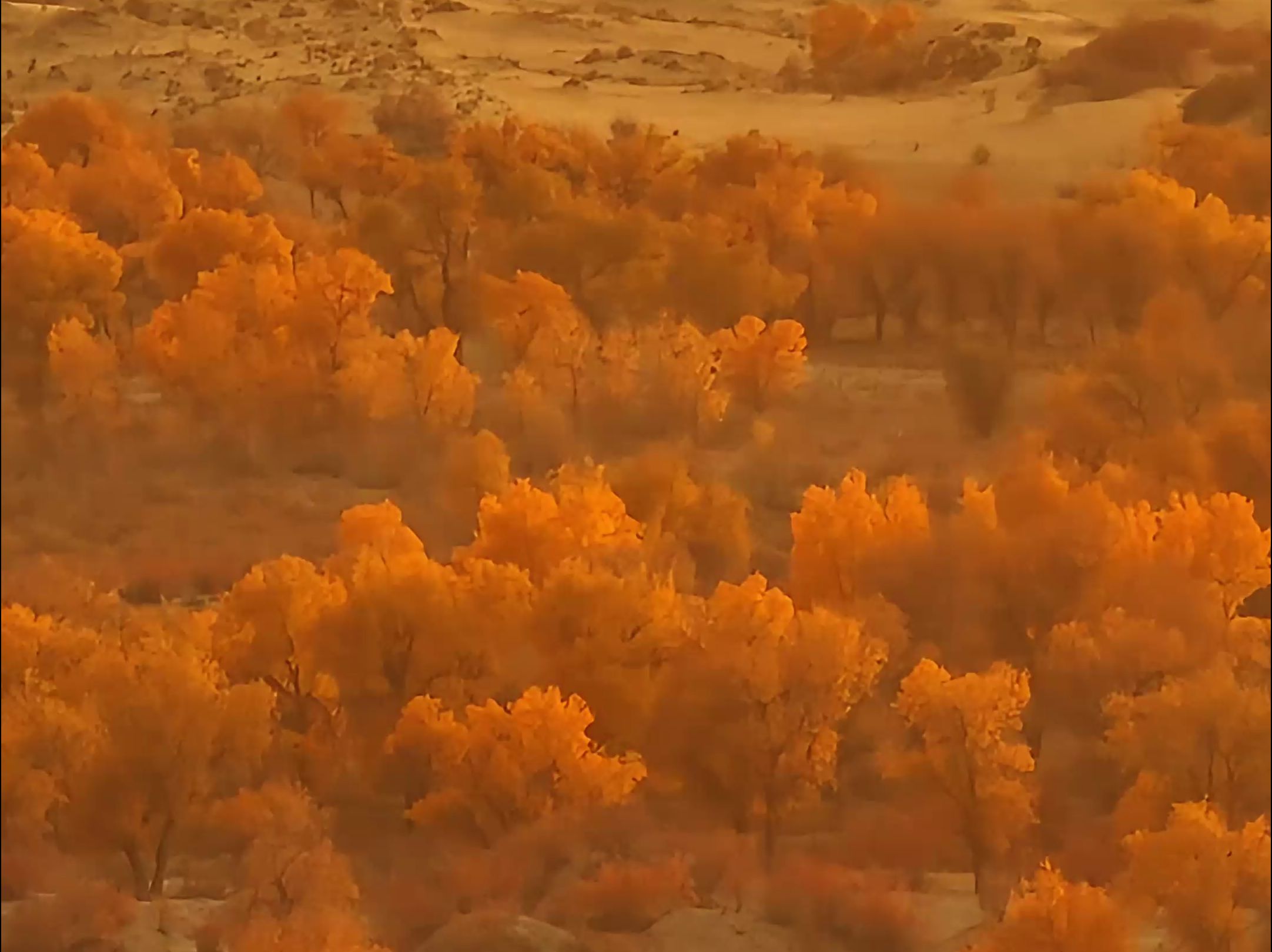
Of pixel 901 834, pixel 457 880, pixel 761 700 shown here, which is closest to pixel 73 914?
pixel 457 880

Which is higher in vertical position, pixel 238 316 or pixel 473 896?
pixel 238 316

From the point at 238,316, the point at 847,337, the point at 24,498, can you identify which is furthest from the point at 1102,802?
the point at 24,498

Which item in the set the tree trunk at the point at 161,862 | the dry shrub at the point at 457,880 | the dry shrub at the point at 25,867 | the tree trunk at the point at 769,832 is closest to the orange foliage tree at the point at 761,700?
the tree trunk at the point at 769,832

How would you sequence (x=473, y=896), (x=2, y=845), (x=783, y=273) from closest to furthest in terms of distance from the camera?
(x=2, y=845), (x=473, y=896), (x=783, y=273)

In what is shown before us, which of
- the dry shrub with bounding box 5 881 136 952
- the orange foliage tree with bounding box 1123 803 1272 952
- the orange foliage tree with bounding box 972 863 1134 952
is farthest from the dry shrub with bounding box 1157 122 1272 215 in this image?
the dry shrub with bounding box 5 881 136 952

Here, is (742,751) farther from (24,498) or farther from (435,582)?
(24,498)

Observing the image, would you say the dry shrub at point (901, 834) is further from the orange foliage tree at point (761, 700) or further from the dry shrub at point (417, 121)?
the dry shrub at point (417, 121)

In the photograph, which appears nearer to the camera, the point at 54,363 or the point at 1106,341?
the point at 54,363

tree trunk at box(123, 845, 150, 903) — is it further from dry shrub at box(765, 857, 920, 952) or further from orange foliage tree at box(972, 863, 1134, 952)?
orange foliage tree at box(972, 863, 1134, 952)
